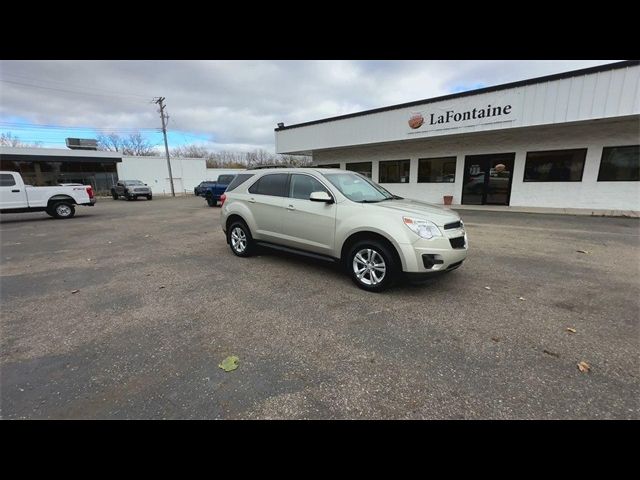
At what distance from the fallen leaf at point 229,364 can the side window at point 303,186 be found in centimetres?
298

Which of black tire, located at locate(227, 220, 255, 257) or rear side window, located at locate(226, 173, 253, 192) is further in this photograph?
rear side window, located at locate(226, 173, 253, 192)

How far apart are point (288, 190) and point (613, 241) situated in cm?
800

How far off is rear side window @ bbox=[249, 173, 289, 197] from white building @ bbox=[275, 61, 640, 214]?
430 inches

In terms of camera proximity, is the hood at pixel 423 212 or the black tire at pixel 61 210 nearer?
the hood at pixel 423 212

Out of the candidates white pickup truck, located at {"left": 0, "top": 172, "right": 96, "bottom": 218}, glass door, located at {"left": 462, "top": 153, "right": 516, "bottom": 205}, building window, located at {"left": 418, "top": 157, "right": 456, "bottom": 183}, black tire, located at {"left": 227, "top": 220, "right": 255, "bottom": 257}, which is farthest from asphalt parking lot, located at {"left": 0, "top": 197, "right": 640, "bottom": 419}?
building window, located at {"left": 418, "top": 157, "right": 456, "bottom": 183}

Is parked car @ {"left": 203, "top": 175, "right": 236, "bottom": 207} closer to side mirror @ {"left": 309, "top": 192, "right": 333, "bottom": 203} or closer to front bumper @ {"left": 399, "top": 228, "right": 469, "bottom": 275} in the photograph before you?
side mirror @ {"left": 309, "top": 192, "right": 333, "bottom": 203}

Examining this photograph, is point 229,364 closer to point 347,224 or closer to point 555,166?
point 347,224

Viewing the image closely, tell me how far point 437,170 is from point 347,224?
13233mm

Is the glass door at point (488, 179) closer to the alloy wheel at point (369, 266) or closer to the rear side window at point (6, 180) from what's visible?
the alloy wheel at point (369, 266)

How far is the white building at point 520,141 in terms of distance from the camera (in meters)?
10.4

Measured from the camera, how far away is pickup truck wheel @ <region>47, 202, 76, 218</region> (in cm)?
1353

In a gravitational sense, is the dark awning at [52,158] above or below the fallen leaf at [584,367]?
above

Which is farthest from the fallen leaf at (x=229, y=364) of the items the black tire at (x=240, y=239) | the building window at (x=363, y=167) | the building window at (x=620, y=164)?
the building window at (x=363, y=167)
